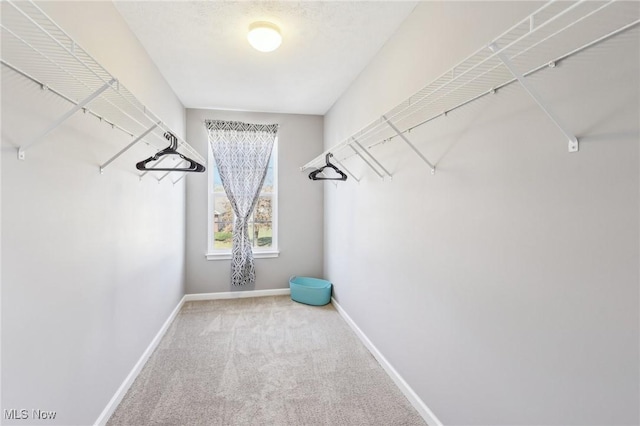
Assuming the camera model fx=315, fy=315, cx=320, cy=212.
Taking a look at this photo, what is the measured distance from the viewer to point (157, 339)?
2.86m

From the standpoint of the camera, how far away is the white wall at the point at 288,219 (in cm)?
422

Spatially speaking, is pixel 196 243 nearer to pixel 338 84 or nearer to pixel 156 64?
pixel 156 64

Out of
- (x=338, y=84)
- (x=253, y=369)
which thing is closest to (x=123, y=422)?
(x=253, y=369)

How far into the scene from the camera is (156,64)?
2816 millimetres

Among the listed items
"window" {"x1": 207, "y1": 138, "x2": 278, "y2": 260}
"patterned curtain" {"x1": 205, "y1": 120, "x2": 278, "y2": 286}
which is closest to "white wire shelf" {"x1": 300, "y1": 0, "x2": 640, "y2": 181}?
"patterned curtain" {"x1": 205, "y1": 120, "x2": 278, "y2": 286}

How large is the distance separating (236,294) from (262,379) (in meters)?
2.10

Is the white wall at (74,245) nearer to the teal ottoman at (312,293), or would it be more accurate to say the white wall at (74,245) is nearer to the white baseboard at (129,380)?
the white baseboard at (129,380)

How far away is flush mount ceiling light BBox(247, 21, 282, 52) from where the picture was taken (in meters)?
2.14

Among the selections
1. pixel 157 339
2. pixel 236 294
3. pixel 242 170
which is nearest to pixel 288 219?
pixel 242 170

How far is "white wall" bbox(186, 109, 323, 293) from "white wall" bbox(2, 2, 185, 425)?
163 cm

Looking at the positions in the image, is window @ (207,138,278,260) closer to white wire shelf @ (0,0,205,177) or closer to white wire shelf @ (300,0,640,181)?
white wire shelf @ (0,0,205,177)

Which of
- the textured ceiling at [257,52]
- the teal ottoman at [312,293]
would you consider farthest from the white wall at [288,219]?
the textured ceiling at [257,52]

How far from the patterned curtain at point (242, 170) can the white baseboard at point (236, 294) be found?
169 millimetres

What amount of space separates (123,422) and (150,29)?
2588 mm
